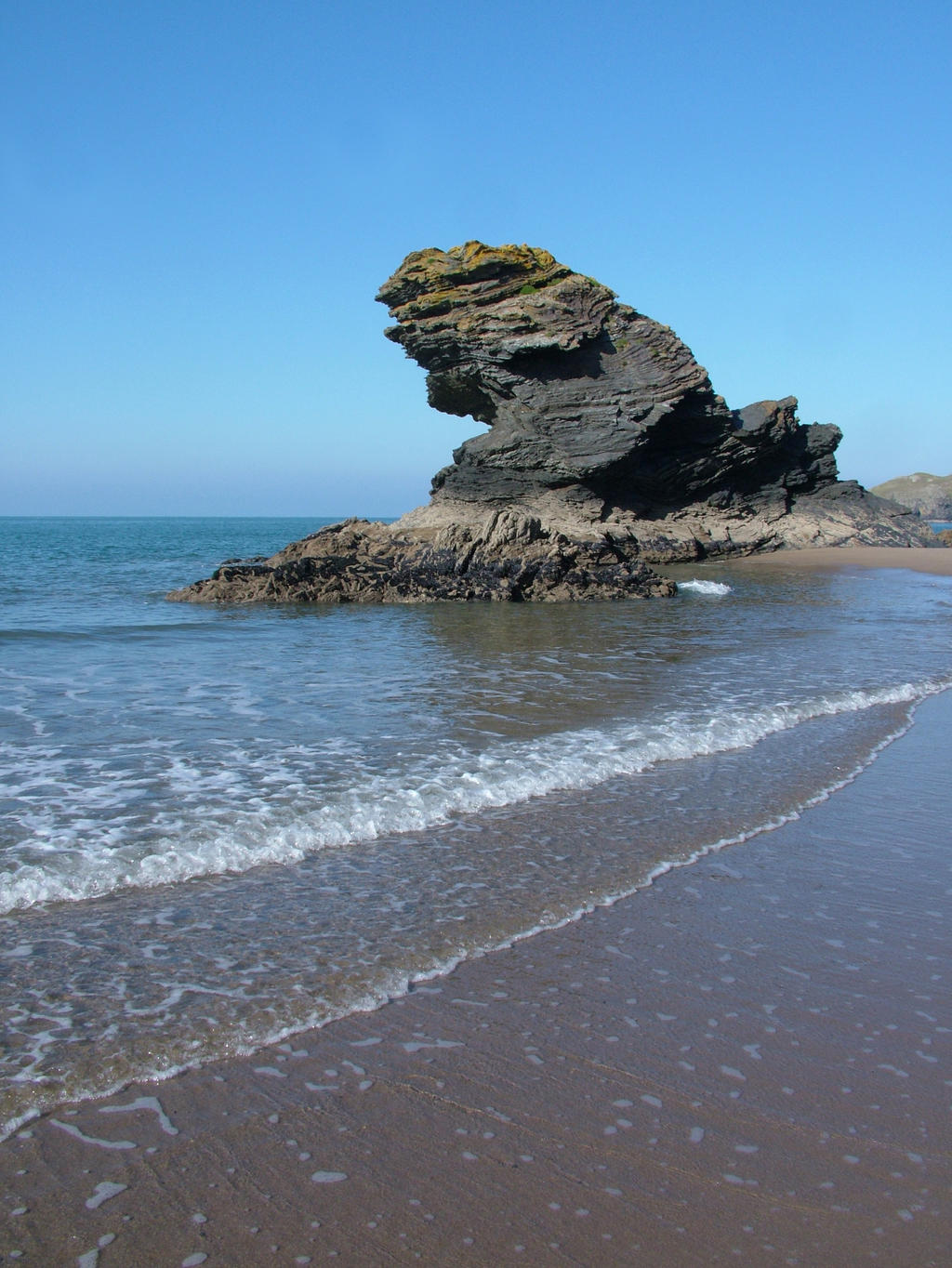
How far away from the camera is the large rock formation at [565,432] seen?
2572 centimetres

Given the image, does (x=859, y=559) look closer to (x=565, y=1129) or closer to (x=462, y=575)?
(x=462, y=575)

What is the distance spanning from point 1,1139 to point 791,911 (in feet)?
10.3

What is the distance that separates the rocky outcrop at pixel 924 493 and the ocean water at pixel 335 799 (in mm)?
90034

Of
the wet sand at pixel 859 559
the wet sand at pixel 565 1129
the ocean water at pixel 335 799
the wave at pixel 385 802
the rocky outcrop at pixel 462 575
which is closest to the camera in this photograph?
the wet sand at pixel 565 1129

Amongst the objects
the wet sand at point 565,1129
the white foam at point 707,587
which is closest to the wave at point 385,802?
the wet sand at point 565,1129

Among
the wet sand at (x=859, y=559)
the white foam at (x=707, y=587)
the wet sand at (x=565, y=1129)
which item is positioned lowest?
the wet sand at (x=565, y=1129)

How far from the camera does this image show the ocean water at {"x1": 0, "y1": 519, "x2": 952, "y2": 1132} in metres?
3.43

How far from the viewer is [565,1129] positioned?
8.64ft

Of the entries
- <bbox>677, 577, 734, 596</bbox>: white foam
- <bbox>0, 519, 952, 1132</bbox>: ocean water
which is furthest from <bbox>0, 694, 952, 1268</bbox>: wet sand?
<bbox>677, 577, 734, 596</bbox>: white foam

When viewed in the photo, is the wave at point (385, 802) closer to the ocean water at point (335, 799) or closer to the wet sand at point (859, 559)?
the ocean water at point (335, 799)

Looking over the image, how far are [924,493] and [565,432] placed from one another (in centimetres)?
9851

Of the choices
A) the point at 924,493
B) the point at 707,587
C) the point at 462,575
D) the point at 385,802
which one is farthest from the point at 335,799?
the point at 924,493

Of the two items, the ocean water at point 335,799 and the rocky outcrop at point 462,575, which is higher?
the rocky outcrop at point 462,575

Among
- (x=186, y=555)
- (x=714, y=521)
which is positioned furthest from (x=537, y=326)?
(x=186, y=555)
